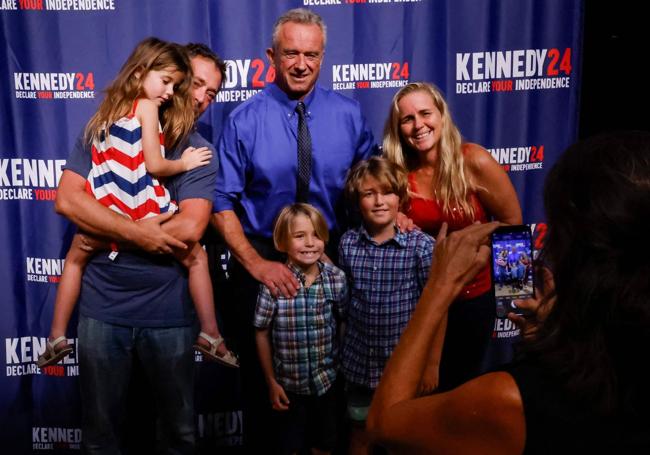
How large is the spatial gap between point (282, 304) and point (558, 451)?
1612 millimetres

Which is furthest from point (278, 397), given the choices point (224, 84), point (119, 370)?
point (224, 84)

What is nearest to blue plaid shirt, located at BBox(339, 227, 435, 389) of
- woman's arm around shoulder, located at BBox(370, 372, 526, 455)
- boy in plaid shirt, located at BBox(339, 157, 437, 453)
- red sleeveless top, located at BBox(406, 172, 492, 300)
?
boy in plaid shirt, located at BBox(339, 157, 437, 453)

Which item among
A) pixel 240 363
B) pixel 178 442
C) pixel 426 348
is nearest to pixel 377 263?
pixel 240 363

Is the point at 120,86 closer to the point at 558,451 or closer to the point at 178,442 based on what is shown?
the point at 178,442

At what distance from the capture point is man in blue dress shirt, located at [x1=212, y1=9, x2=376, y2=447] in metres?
2.61

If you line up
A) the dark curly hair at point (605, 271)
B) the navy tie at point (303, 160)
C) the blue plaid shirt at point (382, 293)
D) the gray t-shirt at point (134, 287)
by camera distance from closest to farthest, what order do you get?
the dark curly hair at point (605, 271)
the gray t-shirt at point (134, 287)
the blue plaid shirt at point (382, 293)
the navy tie at point (303, 160)

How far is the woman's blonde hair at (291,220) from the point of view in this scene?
2.48 metres

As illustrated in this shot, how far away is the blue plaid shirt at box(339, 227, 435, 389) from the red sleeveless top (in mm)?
101

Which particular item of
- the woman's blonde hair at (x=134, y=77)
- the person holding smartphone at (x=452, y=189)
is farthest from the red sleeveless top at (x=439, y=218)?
the woman's blonde hair at (x=134, y=77)

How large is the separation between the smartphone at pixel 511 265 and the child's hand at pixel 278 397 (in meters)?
1.02

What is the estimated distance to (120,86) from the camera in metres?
2.34

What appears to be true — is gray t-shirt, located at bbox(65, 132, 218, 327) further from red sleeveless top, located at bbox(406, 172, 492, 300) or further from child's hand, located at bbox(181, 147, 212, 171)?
red sleeveless top, located at bbox(406, 172, 492, 300)

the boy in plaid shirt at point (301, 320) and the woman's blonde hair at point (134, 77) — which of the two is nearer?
the woman's blonde hair at point (134, 77)

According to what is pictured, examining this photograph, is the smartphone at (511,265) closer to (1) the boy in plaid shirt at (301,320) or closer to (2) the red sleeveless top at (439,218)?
(2) the red sleeveless top at (439,218)
